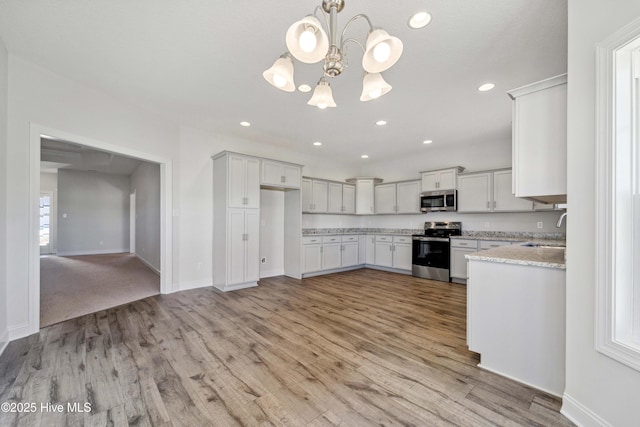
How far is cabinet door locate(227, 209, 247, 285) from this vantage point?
→ 425cm

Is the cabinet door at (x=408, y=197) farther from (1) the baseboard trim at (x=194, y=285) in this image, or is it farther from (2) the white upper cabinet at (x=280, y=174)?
(1) the baseboard trim at (x=194, y=285)

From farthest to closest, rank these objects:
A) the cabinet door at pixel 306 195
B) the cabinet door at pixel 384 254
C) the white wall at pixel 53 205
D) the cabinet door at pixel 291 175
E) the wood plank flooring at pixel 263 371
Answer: the white wall at pixel 53 205
the cabinet door at pixel 384 254
the cabinet door at pixel 306 195
the cabinet door at pixel 291 175
the wood plank flooring at pixel 263 371

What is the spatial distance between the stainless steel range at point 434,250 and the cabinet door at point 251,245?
3.30m

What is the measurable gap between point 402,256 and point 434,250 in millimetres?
780

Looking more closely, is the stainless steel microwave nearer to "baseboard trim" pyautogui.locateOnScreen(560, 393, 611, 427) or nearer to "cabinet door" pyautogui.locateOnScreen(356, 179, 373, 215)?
"cabinet door" pyautogui.locateOnScreen(356, 179, 373, 215)

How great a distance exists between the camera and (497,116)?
3.77 metres

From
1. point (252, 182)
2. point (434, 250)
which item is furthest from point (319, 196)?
point (434, 250)

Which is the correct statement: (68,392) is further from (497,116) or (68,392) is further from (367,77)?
(497,116)

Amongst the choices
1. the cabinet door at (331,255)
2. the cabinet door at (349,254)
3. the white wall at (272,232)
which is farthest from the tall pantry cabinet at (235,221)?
the cabinet door at (349,254)

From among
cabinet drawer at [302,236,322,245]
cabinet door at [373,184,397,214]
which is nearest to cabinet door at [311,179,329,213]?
cabinet drawer at [302,236,322,245]

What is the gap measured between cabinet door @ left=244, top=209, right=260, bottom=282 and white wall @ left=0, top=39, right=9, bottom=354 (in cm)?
264

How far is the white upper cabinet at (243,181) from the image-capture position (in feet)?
14.0

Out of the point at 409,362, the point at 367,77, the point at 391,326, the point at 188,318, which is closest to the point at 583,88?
the point at 367,77

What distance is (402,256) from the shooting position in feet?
19.0
